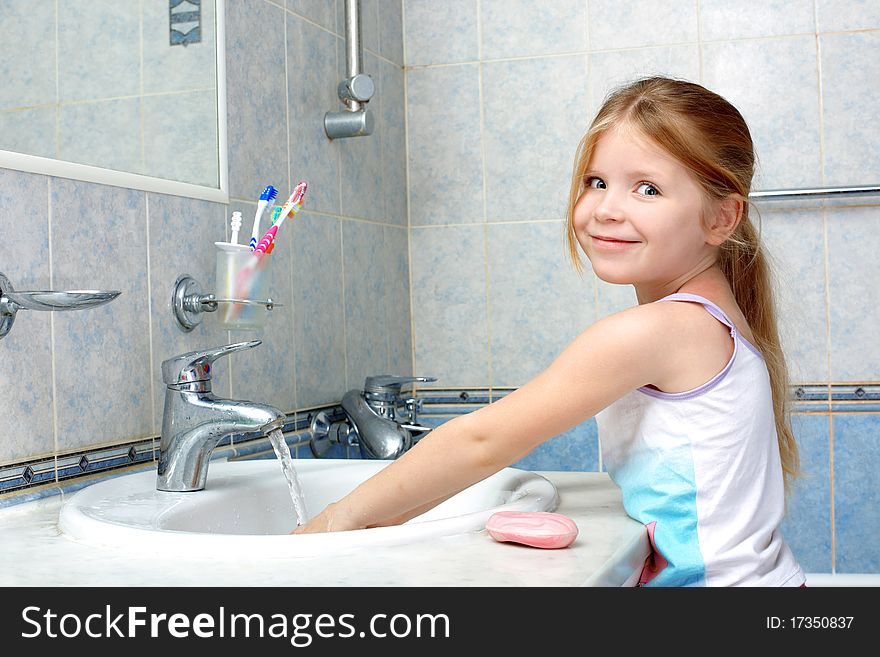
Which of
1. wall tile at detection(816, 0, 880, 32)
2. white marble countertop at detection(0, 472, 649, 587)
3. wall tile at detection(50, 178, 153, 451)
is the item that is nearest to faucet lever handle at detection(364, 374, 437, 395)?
wall tile at detection(50, 178, 153, 451)

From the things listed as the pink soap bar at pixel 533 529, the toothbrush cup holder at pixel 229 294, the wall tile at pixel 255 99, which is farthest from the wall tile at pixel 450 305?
the pink soap bar at pixel 533 529

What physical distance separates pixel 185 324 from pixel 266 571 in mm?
662

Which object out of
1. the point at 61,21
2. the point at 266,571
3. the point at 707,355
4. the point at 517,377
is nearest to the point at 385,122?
the point at 517,377

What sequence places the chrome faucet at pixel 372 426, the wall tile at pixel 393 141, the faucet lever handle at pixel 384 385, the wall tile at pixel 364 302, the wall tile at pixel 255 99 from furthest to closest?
1. the wall tile at pixel 393 141
2. the wall tile at pixel 364 302
3. the faucet lever handle at pixel 384 385
4. the chrome faucet at pixel 372 426
5. the wall tile at pixel 255 99

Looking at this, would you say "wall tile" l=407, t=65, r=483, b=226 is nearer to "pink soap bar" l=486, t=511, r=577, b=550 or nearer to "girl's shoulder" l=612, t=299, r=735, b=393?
"girl's shoulder" l=612, t=299, r=735, b=393

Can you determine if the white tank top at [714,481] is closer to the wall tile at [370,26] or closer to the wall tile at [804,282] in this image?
the wall tile at [804,282]

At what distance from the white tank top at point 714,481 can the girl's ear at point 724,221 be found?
0.13 metres

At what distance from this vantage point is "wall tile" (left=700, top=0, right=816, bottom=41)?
2.00 meters

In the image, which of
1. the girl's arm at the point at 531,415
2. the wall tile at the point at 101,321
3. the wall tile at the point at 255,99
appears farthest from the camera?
the wall tile at the point at 255,99

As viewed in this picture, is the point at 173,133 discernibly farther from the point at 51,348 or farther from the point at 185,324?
the point at 51,348

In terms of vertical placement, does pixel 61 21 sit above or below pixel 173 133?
above

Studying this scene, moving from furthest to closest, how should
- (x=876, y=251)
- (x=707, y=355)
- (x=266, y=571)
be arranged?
(x=876, y=251), (x=707, y=355), (x=266, y=571)

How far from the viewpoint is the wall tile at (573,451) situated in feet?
6.98
